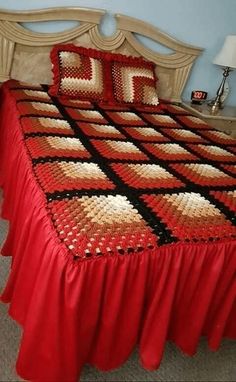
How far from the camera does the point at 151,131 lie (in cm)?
206

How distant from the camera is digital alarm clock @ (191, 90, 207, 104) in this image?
10.0 feet

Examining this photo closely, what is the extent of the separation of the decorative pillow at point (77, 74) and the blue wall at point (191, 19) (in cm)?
29

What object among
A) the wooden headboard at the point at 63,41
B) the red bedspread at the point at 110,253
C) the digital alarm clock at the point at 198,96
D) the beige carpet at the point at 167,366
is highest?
the wooden headboard at the point at 63,41

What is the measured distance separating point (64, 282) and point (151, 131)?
1341 mm

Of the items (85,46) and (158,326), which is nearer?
(158,326)

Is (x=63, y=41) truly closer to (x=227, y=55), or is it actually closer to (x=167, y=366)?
(x=227, y=55)

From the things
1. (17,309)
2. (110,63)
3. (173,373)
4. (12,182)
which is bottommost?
(173,373)

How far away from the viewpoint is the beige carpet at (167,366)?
1.23 meters

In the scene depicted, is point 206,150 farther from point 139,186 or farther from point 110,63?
point 110,63

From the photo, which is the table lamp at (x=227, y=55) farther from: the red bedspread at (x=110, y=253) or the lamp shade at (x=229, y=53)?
the red bedspread at (x=110, y=253)

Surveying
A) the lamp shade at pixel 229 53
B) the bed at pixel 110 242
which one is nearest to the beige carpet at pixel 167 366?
the bed at pixel 110 242

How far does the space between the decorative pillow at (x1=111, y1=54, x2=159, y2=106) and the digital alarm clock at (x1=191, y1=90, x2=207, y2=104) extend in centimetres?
59

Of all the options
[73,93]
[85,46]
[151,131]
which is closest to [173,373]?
[151,131]

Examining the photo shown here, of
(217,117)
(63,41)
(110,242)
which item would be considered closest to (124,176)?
(110,242)
